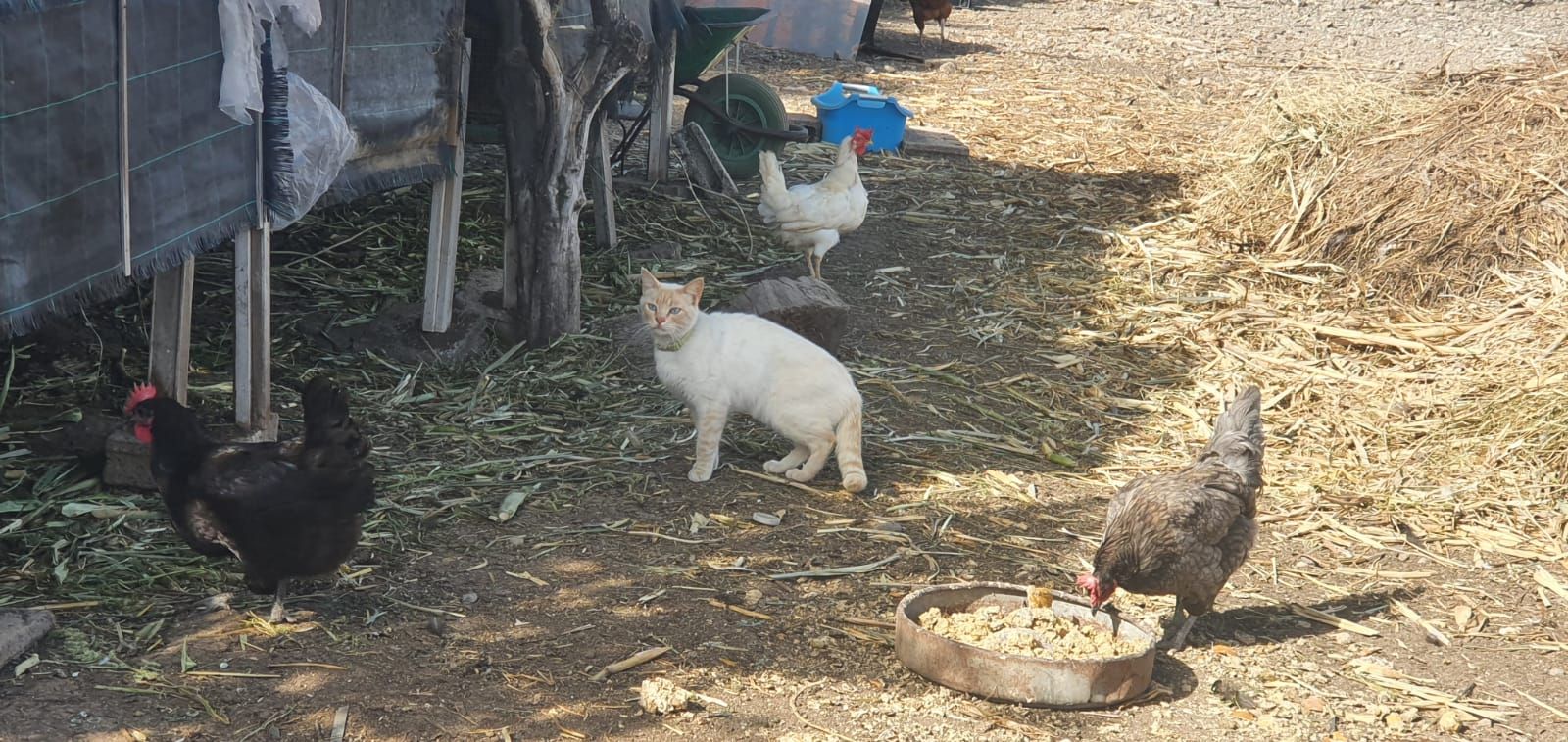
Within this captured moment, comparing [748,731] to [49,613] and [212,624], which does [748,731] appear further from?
[49,613]

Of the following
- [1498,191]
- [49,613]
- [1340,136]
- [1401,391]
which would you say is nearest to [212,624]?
[49,613]

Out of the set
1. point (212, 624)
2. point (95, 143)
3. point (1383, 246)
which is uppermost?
point (95, 143)

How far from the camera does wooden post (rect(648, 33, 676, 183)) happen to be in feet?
30.4

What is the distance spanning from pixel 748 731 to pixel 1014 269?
573 cm

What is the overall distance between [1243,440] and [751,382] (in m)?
1.99

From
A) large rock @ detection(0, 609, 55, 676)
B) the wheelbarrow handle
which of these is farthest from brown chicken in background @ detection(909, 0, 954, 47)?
large rock @ detection(0, 609, 55, 676)

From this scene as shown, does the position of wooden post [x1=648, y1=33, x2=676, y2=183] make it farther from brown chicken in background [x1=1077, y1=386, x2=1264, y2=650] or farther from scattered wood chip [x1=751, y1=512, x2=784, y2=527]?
brown chicken in background [x1=1077, y1=386, x2=1264, y2=650]

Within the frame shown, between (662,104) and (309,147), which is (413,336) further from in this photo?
(662,104)

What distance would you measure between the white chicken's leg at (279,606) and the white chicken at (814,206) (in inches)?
178

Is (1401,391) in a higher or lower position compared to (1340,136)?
lower

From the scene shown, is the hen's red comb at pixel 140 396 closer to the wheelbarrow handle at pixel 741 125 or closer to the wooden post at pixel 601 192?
the wooden post at pixel 601 192

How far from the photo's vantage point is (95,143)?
158 inches

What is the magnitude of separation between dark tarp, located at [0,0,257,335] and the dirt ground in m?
1.07

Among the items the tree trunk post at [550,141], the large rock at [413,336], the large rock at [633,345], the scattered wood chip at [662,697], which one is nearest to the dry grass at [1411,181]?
the large rock at [633,345]
